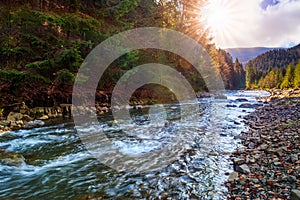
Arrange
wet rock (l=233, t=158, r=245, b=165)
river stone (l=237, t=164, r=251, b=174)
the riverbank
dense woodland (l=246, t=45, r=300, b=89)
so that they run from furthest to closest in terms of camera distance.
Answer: dense woodland (l=246, t=45, r=300, b=89) < wet rock (l=233, t=158, r=245, b=165) < river stone (l=237, t=164, r=251, b=174) < the riverbank

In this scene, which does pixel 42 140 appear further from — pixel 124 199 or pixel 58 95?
pixel 58 95

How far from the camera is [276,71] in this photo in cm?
6562

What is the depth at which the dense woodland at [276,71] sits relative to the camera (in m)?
49.7

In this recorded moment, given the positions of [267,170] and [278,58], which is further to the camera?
[278,58]

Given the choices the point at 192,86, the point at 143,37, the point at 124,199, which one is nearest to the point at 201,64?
the point at 192,86

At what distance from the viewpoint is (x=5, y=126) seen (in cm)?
701

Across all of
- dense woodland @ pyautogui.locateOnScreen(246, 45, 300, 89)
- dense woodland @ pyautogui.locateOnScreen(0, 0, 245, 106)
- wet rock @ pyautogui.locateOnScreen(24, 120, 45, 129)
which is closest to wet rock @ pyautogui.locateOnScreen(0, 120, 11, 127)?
wet rock @ pyautogui.locateOnScreen(24, 120, 45, 129)

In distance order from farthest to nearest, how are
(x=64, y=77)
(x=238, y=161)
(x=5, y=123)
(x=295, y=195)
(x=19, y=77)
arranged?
1. (x=64, y=77)
2. (x=19, y=77)
3. (x=5, y=123)
4. (x=238, y=161)
5. (x=295, y=195)

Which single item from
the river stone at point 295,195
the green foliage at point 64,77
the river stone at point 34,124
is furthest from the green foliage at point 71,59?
the river stone at point 295,195

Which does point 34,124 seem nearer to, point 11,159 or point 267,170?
point 11,159

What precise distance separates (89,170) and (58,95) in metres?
7.57

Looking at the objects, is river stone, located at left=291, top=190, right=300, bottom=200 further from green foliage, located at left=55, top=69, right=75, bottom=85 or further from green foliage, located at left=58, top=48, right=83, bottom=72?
green foliage, located at left=55, top=69, right=75, bottom=85

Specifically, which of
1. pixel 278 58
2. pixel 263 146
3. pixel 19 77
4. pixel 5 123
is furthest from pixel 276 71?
pixel 5 123

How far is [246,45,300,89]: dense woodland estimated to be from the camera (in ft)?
163
